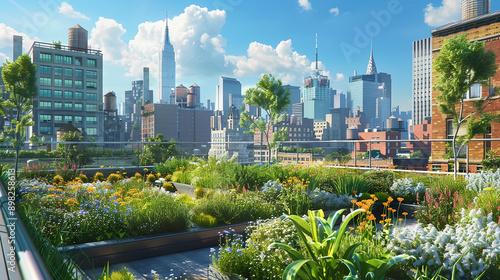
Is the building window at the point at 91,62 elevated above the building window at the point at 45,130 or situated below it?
above

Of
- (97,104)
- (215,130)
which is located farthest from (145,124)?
(97,104)

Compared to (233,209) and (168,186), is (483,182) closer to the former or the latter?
(233,209)

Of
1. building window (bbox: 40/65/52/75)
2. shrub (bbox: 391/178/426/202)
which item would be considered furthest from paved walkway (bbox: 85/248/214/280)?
building window (bbox: 40/65/52/75)

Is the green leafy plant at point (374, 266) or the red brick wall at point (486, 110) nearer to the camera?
the green leafy plant at point (374, 266)

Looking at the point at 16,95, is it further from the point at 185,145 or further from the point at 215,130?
the point at 215,130

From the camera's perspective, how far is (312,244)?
251cm

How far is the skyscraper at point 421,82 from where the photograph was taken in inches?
6294

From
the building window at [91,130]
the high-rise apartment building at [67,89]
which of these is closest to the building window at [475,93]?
the high-rise apartment building at [67,89]

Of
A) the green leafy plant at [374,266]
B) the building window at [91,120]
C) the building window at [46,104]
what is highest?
the building window at [46,104]

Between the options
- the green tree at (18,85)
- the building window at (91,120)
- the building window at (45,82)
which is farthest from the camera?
the building window at (91,120)

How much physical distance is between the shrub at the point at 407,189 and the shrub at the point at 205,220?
356 centimetres

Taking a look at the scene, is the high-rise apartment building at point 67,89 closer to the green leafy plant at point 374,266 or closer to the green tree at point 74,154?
the green tree at point 74,154

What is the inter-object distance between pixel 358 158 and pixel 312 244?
7.58 m

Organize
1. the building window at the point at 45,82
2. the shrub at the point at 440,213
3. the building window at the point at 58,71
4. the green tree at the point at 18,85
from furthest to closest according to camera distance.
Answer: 1. the building window at the point at 58,71
2. the building window at the point at 45,82
3. the green tree at the point at 18,85
4. the shrub at the point at 440,213
